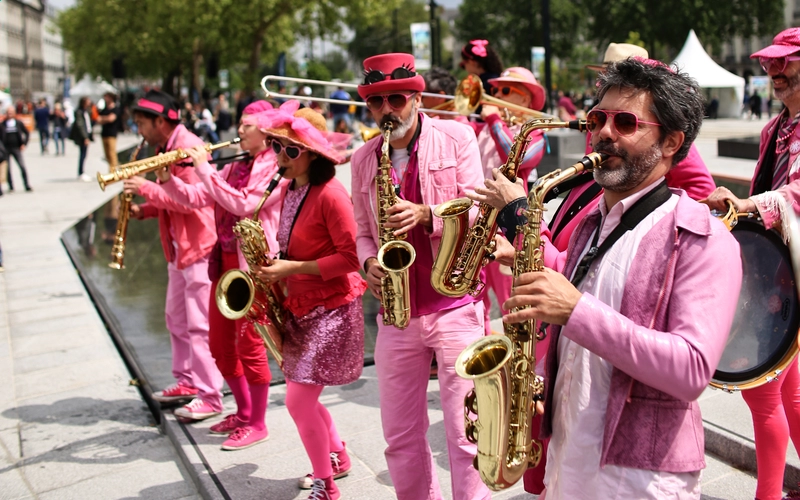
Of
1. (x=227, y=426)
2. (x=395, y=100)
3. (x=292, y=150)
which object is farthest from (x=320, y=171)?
(x=227, y=426)

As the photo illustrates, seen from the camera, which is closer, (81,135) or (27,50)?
(81,135)

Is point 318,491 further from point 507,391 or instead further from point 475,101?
point 475,101

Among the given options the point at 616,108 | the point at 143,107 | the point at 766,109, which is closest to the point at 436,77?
the point at 143,107

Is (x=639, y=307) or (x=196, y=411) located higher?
(x=639, y=307)

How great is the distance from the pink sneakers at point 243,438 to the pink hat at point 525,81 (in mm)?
3000

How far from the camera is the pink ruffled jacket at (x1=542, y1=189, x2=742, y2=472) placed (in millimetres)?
1948

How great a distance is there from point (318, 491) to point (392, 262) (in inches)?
51.9

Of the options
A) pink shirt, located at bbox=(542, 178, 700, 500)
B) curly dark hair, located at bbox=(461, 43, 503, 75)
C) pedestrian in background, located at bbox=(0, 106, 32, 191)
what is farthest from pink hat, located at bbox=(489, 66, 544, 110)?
pedestrian in background, located at bbox=(0, 106, 32, 191)

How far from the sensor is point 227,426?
16.5ft

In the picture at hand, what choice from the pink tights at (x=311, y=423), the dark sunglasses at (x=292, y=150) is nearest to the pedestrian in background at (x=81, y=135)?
the dark sunglasses at (x=292, y=150)

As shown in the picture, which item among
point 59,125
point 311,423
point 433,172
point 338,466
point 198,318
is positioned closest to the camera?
point 433,172

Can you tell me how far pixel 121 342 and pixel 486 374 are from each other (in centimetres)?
552

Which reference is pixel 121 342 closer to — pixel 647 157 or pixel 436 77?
pixel 436 77

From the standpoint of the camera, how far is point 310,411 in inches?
153
